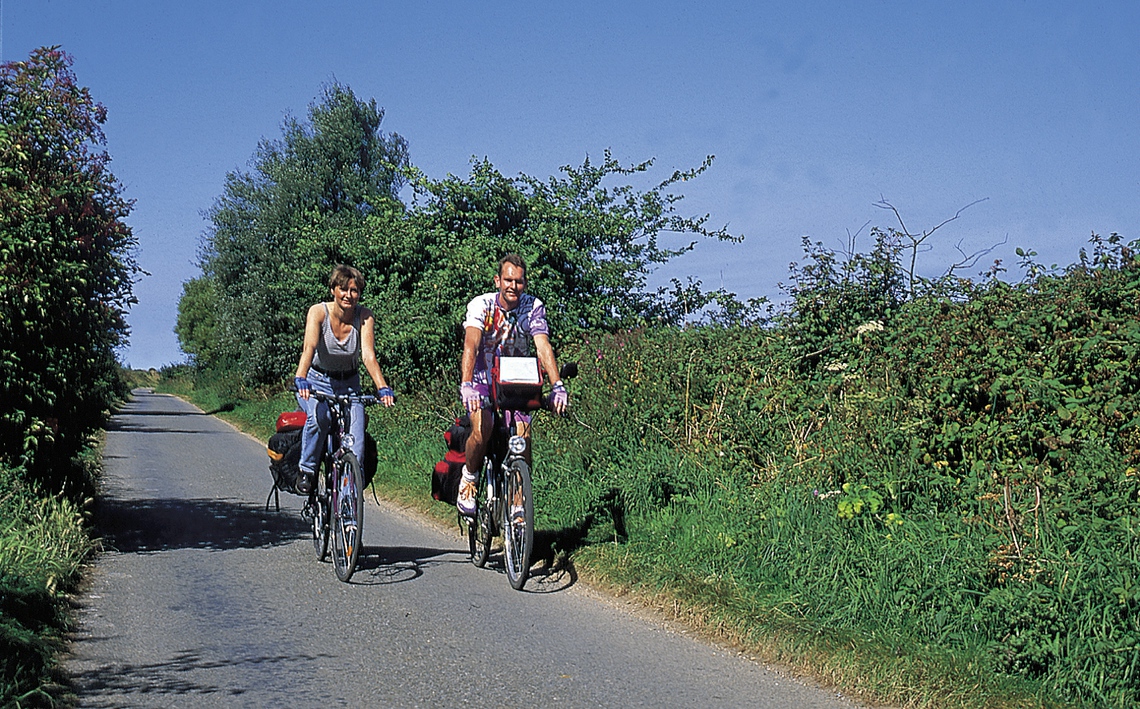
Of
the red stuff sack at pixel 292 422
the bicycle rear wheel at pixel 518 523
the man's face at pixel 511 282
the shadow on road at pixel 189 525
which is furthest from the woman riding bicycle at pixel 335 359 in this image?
the shadow on road at pixel 189 525

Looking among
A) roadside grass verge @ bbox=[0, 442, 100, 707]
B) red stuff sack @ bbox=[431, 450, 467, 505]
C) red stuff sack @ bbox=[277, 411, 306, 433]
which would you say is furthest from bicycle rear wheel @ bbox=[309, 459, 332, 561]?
roadside grass verge @ bbox=[0, 442, 100, 707]

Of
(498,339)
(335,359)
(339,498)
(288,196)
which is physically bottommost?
(339,498)

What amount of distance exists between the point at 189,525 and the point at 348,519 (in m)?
3.52

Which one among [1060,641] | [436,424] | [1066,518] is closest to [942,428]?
[1066,518]

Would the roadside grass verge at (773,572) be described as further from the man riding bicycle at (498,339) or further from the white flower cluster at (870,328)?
the white flower cluster at (870,328)

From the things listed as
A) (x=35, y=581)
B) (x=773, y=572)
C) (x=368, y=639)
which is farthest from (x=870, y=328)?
(x=35, y=581)

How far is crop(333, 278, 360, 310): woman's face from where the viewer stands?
25.7ft

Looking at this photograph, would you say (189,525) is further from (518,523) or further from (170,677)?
(170,677)

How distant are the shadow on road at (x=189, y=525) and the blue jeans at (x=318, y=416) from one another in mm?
1451

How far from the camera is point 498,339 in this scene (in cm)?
757

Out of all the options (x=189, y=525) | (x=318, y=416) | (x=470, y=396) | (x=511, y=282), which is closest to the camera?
(x=470, y=396)

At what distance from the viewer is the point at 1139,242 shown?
268 inches

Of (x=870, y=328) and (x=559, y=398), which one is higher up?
(x=870, y=328)

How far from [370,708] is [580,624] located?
1.86 meters
